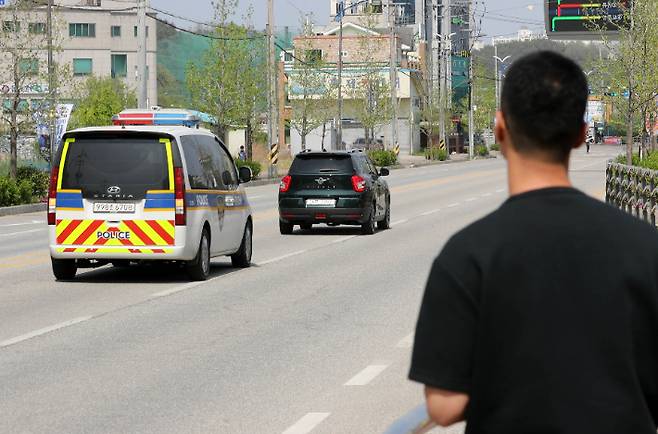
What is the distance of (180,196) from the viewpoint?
18391 millimetres

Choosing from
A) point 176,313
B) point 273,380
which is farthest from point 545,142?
point 176,313

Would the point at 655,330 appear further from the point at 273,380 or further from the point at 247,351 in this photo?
the point at 247,351

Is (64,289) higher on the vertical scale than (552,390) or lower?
lower

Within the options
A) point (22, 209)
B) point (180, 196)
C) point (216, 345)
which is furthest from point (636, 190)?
point (22, 209)

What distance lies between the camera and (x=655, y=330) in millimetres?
3418

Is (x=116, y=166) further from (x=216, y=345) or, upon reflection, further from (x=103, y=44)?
(x=103, y=44)

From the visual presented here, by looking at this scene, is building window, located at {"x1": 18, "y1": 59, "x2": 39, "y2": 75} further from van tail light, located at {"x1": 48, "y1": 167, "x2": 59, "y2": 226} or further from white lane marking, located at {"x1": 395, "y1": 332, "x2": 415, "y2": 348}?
white lane marking, located at {"x1": 395, "y1": 332, "x2": 415, "y2": 348}

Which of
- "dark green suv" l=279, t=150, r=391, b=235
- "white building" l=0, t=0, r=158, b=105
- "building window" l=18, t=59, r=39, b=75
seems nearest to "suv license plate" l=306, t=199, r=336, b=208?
"dark green suv" l=279, t=150, r=391, b=235

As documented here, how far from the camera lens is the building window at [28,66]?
4425 cm

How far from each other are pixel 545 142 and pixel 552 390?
0.58 metres

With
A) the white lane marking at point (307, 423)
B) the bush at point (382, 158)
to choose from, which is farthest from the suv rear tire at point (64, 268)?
the bush at point (382, 158)

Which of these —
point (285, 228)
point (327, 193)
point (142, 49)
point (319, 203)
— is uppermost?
point (142, 49)

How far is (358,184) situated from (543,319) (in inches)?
994

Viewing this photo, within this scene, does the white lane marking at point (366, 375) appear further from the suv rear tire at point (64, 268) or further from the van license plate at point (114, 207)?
the suv rear tire at point (64, 268)
